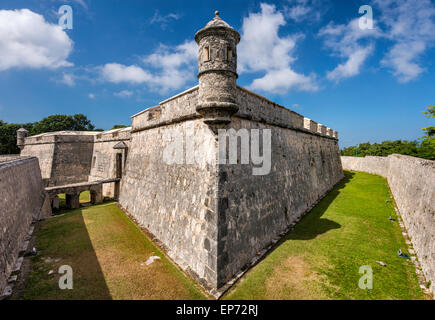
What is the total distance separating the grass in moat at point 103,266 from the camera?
533 cm

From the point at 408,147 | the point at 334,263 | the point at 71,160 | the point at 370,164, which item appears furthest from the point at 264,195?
the point at 408,147

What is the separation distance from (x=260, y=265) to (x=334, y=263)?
8.15ft

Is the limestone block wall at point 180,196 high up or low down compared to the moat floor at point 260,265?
up

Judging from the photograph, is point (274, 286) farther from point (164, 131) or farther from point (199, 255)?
point (164, 131)

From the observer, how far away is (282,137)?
33.3 ft

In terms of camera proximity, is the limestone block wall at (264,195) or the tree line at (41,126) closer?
the limestone block wall at (264,195)

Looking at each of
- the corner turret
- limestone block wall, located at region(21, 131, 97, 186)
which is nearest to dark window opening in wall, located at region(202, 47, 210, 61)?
the corner turret

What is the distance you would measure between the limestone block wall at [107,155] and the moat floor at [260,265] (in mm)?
6491

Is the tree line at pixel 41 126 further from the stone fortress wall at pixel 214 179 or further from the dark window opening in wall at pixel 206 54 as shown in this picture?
the dark window opening in wall at pixel 206 54

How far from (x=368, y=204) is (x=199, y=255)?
39.7 ft

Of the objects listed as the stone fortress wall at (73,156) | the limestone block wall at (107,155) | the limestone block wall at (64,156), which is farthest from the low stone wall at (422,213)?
the limestone block wall at (64,156)

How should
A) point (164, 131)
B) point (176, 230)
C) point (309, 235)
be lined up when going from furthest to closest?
point (164, 131) → point (309, 235) → point (176, 230)
